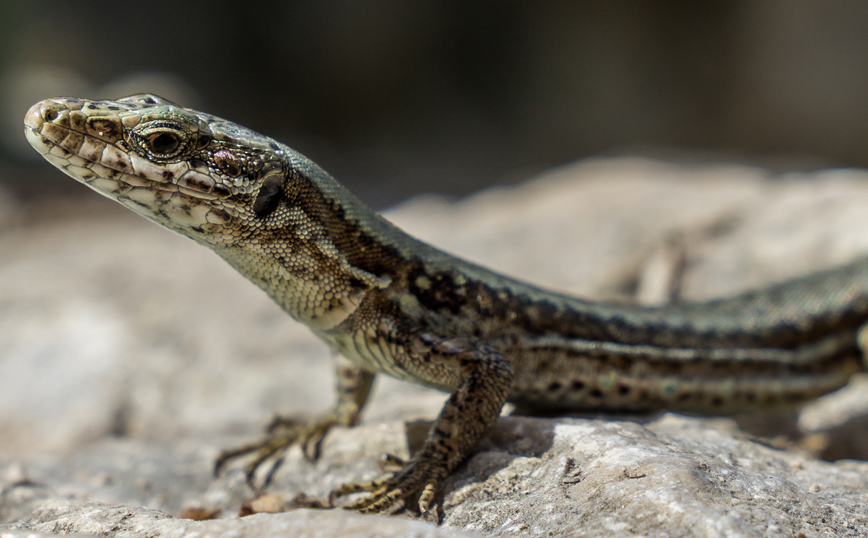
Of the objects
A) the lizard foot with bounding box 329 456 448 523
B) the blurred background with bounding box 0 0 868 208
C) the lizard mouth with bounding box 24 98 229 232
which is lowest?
the lizard foot with bounding box 329 456 448 523

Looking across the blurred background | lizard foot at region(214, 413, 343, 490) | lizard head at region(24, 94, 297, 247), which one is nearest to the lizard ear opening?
lizard head at region(24, 94, 297, 247)

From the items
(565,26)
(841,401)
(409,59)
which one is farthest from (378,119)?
(841,401)

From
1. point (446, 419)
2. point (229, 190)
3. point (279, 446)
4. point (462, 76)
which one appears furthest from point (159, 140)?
point (462, 76)

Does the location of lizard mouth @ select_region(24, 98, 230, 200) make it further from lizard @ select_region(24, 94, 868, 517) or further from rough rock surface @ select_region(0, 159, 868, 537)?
rough rock surface @ select_region(0, 159, 868, 537)

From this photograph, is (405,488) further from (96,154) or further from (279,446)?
(96,154)

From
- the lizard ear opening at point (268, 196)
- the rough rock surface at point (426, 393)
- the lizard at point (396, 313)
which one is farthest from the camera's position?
the lizard ear opening at point (268, 196)

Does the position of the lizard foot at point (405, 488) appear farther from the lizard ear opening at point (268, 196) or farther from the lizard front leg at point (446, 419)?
the lizard ear opening at point (268, 196)

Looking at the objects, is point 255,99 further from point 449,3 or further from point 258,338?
point 258,338

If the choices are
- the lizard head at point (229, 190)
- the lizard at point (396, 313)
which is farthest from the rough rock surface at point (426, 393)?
the lizard head at point (229, 190)

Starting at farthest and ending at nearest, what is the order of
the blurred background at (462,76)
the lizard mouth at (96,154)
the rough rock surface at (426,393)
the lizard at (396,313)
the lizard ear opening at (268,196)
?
the blurred background at (462,76) < the lizard ear opening at (268,196) < the lizard at (396,313) < the lizard mouth at (96,154) < the rough rock surface at (426,393)
